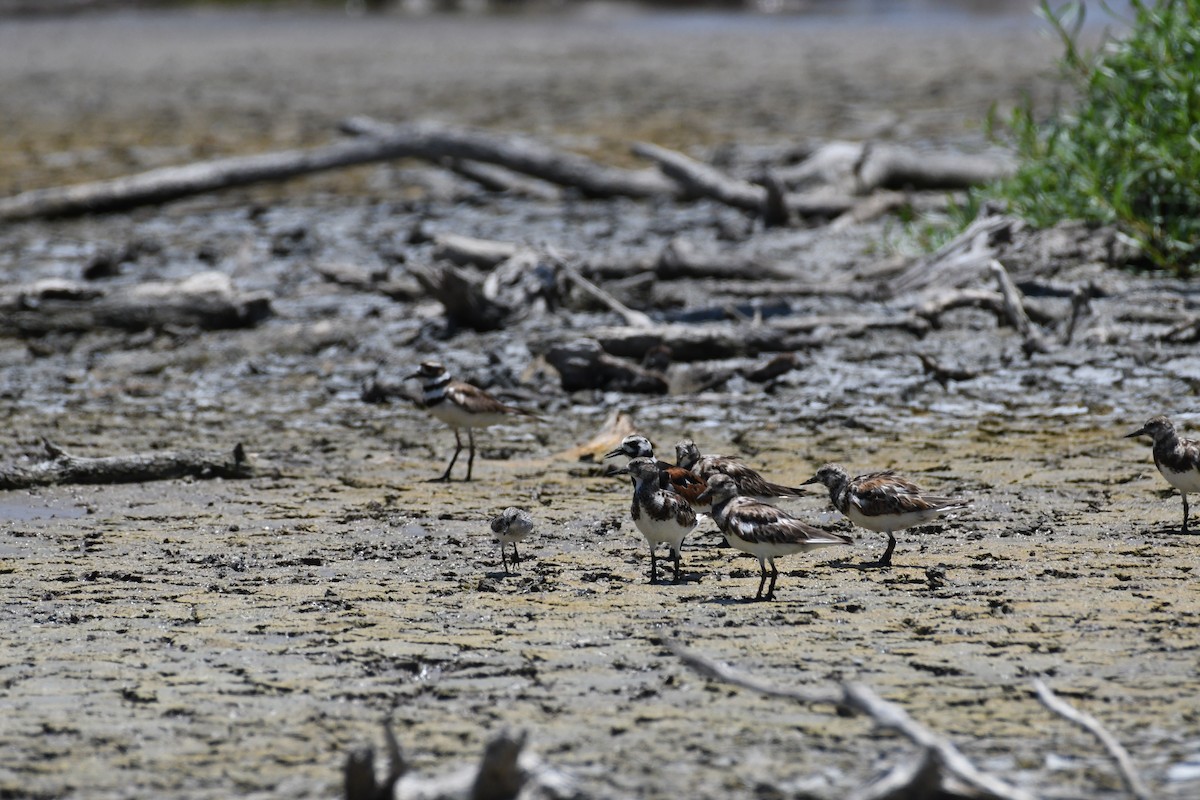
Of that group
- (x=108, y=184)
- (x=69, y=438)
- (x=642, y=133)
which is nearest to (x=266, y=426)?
(x=69, y=438)

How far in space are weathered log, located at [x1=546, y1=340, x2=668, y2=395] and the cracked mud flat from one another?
251 millimetres

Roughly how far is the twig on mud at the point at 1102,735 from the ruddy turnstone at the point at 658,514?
7.07ft

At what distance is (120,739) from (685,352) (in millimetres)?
7033

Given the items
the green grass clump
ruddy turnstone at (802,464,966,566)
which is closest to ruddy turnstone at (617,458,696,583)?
ruddy turnstone at (802,464,966,566)

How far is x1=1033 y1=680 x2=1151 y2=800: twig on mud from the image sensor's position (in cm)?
443

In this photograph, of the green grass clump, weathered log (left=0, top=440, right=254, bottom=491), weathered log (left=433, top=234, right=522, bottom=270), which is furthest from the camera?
weathered log (left=433, top=234, right=522, bottom=270)

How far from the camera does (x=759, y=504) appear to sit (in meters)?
7.07

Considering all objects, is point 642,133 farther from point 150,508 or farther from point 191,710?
point 191,710

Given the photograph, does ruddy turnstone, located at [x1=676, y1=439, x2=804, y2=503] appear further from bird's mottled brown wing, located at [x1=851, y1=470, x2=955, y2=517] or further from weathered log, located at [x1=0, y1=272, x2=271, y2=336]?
weathered log, located at [x1=0, y1=272, x2=271, y2=336]

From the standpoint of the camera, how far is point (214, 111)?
26.9 meters

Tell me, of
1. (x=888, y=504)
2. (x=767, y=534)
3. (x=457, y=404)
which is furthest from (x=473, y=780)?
(x=457, y=404)

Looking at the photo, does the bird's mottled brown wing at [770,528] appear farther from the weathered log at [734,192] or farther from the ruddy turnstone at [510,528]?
the weathered log at [734,192]

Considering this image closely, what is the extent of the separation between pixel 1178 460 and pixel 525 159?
11660 mm

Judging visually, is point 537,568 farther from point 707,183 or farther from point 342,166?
point 342,166
